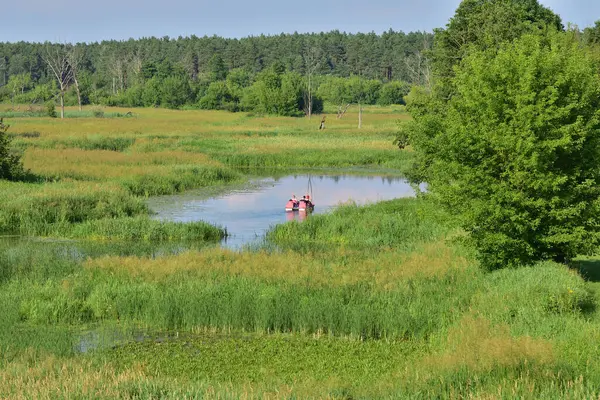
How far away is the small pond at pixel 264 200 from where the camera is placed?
33.6m

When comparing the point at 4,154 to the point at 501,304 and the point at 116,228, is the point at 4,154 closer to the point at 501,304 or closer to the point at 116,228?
the point at 116,228

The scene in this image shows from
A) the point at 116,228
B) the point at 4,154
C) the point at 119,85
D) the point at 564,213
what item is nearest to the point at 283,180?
the point at 4,154

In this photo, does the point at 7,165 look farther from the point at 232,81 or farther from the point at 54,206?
the point at 232,81

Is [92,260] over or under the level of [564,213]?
under

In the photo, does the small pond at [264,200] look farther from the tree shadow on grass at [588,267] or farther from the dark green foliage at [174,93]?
the dark green foliage at [174,93]

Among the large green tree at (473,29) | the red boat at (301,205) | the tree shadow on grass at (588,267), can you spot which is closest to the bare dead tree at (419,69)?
the large green tree at (473,29)

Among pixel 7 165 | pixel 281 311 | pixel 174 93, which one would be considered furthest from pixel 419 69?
pixel 281 311

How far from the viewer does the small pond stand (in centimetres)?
3362

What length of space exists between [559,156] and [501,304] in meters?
6.50

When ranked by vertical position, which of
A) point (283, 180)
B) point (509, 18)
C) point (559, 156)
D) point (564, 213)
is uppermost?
point (509, 18)

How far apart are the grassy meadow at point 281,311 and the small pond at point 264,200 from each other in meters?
2.27

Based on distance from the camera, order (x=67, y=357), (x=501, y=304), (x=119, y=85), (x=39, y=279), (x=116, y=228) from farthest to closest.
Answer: (x=119, y=85), (x=116, y=228), (x=39, y=279), (x=501, y=304), (x=67, y=357)

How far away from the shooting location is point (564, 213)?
65.5 feet

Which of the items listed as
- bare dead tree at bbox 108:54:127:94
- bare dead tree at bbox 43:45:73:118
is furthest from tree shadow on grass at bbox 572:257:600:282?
bare dead tree at bbox 108:54:127:94
